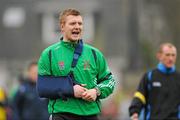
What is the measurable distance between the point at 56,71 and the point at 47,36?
1739 inches

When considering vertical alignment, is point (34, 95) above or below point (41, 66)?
below

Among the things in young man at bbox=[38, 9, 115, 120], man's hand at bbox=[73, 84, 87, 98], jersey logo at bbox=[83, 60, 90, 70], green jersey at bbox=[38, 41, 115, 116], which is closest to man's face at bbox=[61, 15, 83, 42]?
young man at bbox=[38, 9, 115, 120]

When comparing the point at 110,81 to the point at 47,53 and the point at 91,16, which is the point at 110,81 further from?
the point at 91,16

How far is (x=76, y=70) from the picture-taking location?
10789mm

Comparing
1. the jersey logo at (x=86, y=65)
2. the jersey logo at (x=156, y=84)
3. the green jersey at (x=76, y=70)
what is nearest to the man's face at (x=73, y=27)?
the green jersey at (x=76, y=70)

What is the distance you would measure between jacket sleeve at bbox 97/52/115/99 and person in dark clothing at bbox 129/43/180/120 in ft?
9.34

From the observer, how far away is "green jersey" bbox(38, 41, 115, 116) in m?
10.8

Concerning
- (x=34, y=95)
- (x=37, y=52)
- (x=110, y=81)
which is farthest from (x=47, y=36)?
(x=110, y=81)

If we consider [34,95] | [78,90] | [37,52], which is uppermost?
[78,90]

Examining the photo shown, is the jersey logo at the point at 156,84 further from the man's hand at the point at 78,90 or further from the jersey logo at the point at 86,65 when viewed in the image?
the man's hand at the point at 78,90

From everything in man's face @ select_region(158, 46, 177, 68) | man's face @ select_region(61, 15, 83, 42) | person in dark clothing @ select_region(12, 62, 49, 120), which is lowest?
person in dark clothing @ select_region(12, 62, 49, 120)

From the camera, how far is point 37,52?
54000 mm

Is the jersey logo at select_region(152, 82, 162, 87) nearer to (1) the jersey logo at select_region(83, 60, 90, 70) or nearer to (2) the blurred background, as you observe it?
(1) the jersey logo at select_region(83, 60, 90, 70)

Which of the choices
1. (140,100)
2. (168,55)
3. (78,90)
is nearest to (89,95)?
(78,90)
